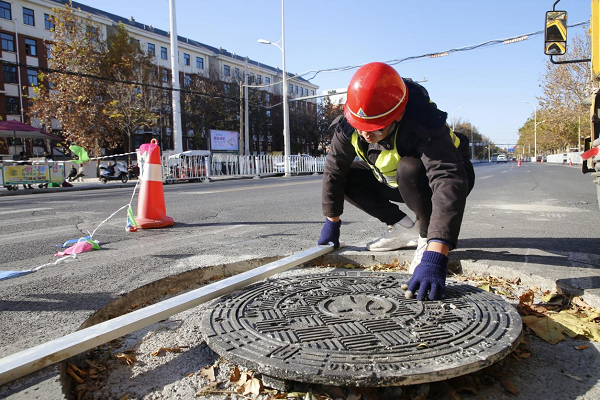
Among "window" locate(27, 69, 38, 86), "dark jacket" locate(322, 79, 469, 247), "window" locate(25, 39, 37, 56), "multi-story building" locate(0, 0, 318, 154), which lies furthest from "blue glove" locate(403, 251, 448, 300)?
"window" locate(25, 39, 37, 56)

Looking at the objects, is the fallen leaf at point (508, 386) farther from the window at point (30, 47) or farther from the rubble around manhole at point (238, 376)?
the window at point (30, 47)

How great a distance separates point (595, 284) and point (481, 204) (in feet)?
16.6

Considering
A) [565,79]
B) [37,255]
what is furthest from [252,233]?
[565,79]

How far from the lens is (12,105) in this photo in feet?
110

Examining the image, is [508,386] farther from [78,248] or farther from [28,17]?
[28,17]

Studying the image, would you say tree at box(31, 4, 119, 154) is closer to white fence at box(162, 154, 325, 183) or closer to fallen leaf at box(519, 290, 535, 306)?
white fence at box(162, 154, 325, 183)

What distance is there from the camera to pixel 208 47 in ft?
176

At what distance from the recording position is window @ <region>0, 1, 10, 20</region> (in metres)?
32.7

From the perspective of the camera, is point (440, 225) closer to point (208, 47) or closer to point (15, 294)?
point (15, 294)

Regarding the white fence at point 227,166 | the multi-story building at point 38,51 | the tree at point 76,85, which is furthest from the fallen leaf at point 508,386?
the multi-story building at point 38,51

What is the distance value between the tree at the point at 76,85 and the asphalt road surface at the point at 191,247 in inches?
759

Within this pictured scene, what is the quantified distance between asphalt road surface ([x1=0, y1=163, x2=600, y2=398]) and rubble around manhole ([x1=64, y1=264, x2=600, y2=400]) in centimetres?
23

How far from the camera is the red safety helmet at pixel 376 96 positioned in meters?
2.20

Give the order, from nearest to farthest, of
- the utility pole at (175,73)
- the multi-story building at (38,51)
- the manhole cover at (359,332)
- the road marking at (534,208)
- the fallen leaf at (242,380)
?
1. the manhole cover at (359,332)
2. the fallen leaf at (242,380)
3. the road marking at (534,208)
4. the utility pole at (175,73)
5. the multi-story building at (38,51)
